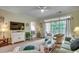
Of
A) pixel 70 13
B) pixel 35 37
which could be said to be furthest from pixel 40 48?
pixel 70 13

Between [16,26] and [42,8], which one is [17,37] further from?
[42,8]

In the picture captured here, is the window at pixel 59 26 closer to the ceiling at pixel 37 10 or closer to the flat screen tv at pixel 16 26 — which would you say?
the ceiling at pixel 37 10

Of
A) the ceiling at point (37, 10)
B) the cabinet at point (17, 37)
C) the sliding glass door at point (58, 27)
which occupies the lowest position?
the cabinet at point (17, 37)

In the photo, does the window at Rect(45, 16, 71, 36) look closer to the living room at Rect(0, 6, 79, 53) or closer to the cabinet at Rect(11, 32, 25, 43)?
the living room at Rect(0, 6, 79, 53)

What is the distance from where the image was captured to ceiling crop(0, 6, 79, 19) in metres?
1.79

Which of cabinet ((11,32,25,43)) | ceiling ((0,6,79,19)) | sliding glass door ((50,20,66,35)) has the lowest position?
cabinet ((11,32,25,43))

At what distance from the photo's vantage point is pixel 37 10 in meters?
1.83

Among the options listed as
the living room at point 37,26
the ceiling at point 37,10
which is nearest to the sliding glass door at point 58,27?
the living room at point 37,26

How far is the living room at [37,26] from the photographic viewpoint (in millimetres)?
1778

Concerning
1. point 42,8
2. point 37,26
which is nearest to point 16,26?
point 37,26

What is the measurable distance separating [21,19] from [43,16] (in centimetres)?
39

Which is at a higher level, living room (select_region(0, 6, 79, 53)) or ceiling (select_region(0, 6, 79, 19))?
ceiling (select_region(0, 6, 79, 19))

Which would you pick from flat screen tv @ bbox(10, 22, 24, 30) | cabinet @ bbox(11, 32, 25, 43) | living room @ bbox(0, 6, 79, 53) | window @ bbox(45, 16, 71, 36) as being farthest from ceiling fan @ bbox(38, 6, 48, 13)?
cabinet @ bbox(11, 32, 25, 43)
